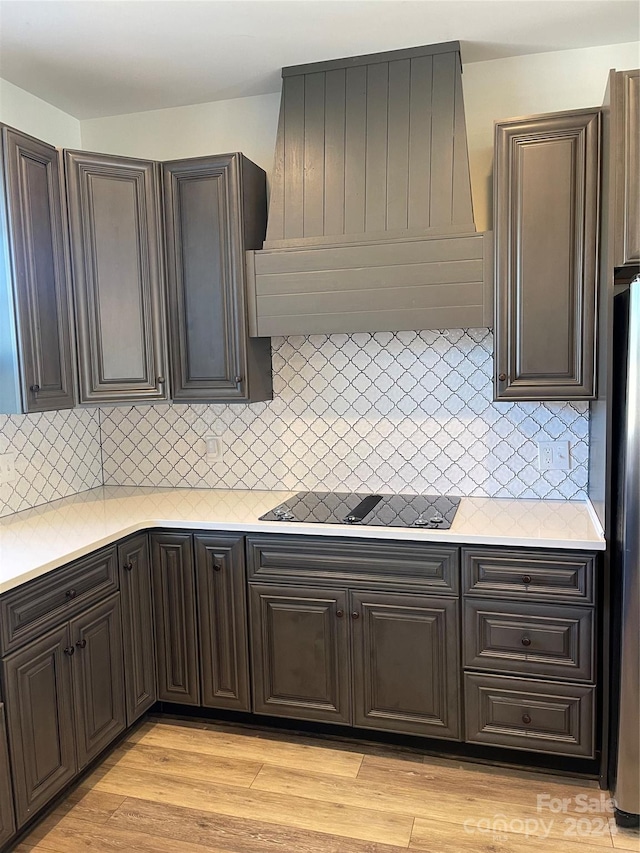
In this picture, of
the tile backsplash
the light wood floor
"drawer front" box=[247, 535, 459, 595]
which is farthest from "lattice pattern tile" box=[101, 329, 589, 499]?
the light wood floor

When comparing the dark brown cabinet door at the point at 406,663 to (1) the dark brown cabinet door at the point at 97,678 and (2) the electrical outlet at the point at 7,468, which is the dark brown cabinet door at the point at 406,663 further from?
(2) the electrical outlet at the point at 7,468

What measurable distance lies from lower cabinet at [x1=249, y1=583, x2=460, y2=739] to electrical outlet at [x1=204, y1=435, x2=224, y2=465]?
84cm

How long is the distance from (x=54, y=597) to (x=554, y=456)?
6.66 ft

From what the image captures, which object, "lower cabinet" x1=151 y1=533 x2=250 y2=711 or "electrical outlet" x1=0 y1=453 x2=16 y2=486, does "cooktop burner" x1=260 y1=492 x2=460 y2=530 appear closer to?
"lower cabinet" x1=151 y1=533 x2=250 y2=711

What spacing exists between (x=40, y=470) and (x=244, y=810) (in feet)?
5.53

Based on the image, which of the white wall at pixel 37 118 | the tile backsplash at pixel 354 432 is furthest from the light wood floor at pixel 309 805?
the white wall at pixel 37 118

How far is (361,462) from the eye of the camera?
3.14m

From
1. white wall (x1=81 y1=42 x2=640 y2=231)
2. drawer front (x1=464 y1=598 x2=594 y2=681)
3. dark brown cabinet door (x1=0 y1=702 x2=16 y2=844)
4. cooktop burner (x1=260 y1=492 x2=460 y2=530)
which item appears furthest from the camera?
white wall (x1=81 y1=42 x2=640 y2=231)

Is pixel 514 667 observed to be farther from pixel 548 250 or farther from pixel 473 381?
pixel 548 250

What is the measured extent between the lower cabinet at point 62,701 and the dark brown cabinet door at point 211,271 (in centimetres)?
101

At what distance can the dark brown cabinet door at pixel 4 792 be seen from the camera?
6.69ft

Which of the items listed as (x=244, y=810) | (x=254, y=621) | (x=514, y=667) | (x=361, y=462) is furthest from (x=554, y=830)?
(x=361, y=462)

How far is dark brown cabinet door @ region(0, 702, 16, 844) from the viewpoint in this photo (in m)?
2.04

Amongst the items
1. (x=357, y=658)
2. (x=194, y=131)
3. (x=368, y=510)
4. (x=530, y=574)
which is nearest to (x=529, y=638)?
(x=530, y=574)
